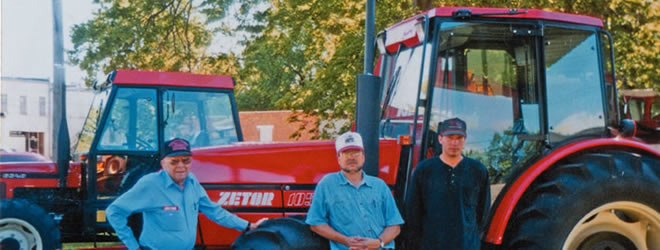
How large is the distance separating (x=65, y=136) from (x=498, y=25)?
548 centimetres

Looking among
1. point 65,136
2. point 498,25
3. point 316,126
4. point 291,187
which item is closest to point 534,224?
point 498,25

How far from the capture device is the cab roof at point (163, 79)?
8.14 metres

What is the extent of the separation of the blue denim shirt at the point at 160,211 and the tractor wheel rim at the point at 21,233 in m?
3.41

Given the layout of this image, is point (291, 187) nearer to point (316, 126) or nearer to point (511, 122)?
point (511, 122)

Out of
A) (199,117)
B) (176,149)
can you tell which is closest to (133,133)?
(199,117)

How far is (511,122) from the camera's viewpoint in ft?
15.7

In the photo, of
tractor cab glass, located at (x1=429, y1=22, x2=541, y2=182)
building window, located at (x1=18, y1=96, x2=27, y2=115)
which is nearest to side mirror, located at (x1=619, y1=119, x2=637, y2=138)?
tractor cab glass, located at (x1=429, y1=22, x2=541, y2=182)

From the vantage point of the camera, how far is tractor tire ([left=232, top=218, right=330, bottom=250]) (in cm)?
418

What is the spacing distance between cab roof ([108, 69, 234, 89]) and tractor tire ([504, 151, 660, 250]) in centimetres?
497

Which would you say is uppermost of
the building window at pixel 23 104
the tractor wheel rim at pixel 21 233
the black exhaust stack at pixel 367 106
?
the building window at pixel 23 104

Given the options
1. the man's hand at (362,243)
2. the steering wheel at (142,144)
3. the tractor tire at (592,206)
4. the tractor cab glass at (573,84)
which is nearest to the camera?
the man's hand at (362,243)

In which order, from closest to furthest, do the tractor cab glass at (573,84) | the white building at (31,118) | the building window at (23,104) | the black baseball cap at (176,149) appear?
1. the black baseball cap at (176,149)
2. the tractor cab glass at (573,84)
3. the white building at (31,118)
4. the building window at (23,104)

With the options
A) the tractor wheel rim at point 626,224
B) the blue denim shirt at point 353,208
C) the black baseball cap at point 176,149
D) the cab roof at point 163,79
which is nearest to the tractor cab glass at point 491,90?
the tractor wheel rim at point 626,224

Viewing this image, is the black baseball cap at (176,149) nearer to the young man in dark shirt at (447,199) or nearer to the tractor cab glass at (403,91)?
the young man in dark shirt at (447,199)
